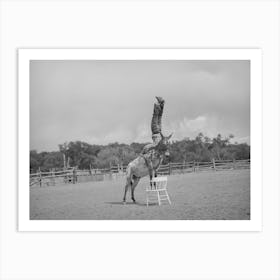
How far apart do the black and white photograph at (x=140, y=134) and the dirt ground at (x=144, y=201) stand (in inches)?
0.5

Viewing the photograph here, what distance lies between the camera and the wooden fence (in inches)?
257

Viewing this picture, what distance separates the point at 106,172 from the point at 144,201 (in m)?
0.69

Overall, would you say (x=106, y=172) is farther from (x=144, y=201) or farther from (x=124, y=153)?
(x=144, y=201)

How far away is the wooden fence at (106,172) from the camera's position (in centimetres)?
654

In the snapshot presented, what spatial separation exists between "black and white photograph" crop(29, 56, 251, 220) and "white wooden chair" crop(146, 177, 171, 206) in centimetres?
1

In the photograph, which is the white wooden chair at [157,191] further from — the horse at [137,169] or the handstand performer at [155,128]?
the handstand performer at [155,128]

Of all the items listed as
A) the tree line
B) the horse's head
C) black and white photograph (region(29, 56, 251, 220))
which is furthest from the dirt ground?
the horse's head

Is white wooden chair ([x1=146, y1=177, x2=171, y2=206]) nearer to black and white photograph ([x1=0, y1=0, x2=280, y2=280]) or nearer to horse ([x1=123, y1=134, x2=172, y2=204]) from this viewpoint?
black and white photograph ([x1=0, y1=0, x2=280, y2=280])

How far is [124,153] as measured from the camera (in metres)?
6.70
